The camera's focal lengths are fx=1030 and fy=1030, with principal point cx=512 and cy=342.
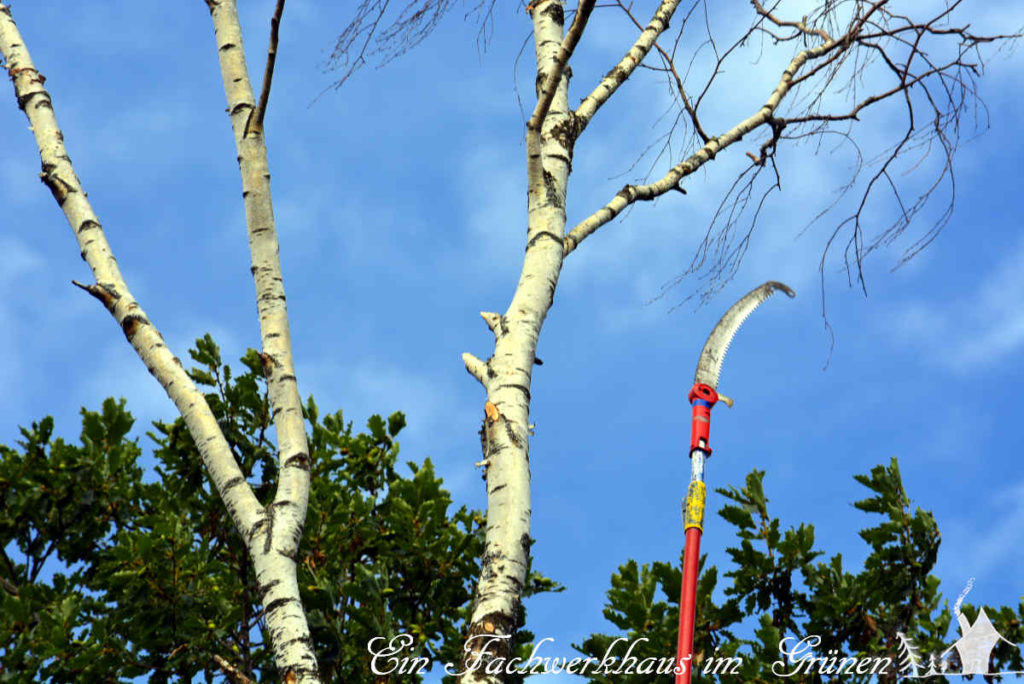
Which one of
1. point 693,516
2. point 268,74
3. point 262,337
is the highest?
point 268,74

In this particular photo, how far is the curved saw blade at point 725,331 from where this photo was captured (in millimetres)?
5066

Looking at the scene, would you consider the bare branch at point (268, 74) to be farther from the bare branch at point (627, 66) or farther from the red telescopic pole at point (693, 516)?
the red telescopic pole at point (693, 516)

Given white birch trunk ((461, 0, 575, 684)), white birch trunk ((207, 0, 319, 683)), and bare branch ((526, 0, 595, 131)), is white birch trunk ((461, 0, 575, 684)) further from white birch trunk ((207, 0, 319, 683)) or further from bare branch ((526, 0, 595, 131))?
white birch trunk ((207, 0, 319, 683))

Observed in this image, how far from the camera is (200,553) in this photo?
283 inches

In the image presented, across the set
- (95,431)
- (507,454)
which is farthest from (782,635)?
(95,431)

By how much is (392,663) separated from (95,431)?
3.56 metres

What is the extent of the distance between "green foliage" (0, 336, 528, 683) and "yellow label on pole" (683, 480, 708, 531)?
8.28 feet

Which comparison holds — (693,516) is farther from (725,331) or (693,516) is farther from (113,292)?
(113,292)

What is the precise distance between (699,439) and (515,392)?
0.91 m

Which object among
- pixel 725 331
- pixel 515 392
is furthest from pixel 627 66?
pixel 515 392

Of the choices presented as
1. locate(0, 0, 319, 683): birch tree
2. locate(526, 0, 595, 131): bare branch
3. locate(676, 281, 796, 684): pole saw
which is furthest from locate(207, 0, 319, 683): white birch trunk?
locate(676, 281, 796, 684): pole saw

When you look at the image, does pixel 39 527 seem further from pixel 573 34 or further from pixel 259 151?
pixel 573 34

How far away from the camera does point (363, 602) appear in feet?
22.3

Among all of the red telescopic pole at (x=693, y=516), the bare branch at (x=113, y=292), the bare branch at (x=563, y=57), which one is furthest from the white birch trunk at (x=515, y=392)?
the bare branch at (x=113, y=292)
